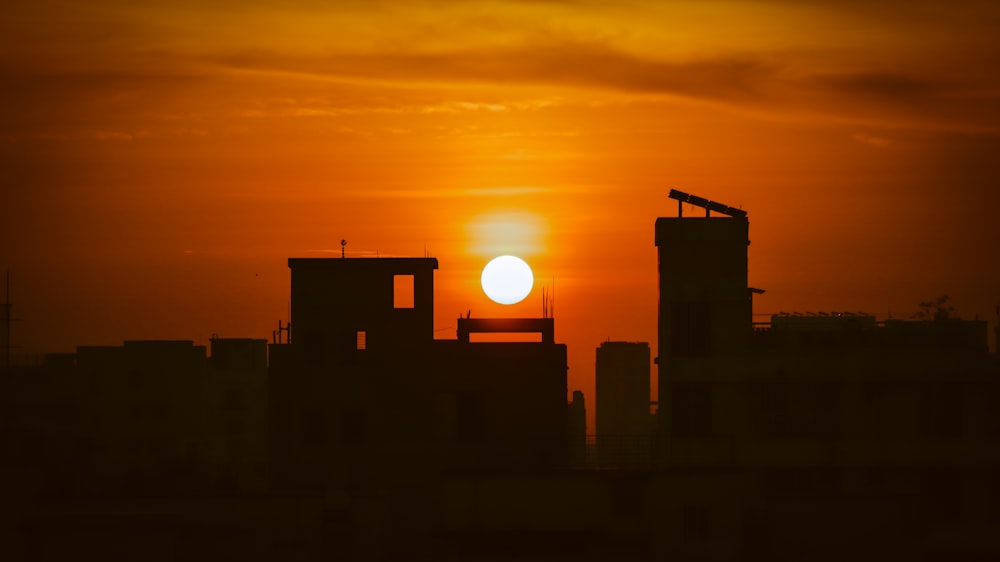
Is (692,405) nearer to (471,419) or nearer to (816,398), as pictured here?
(816,398)

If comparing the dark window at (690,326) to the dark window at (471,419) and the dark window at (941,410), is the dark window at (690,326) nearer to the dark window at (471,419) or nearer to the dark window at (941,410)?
the dark window at (471,419)

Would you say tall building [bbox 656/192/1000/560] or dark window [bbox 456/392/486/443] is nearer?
dark window [bbox 456/392/486/443]

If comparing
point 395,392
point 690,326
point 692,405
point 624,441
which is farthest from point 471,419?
point 690,326

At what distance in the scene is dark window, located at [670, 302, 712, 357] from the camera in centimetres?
5134

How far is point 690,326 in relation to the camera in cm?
5147

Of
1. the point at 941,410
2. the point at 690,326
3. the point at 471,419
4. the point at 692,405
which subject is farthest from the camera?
the point at 941,410

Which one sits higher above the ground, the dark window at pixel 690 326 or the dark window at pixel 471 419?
the dark window at pixel 690 326

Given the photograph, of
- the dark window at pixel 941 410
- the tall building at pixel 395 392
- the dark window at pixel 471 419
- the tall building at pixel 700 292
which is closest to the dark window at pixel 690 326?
the tall building at pixel 700 292

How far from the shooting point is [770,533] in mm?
47000

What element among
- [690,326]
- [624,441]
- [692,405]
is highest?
[690,326]

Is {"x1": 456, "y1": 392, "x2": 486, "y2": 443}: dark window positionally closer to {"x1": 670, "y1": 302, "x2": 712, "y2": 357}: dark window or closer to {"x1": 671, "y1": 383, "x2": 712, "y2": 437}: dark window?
{"x1": 671, "y1": 383, "x2": 712, "y2": 437}: dark window

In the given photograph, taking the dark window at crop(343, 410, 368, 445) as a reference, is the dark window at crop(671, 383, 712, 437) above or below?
above

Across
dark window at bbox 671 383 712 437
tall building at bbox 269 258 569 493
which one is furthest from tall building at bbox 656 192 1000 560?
tall building at bbox 269 258 569 493

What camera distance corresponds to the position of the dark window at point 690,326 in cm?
5134
